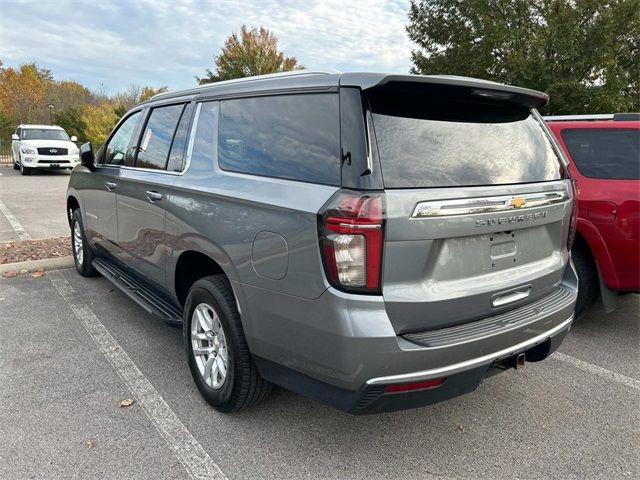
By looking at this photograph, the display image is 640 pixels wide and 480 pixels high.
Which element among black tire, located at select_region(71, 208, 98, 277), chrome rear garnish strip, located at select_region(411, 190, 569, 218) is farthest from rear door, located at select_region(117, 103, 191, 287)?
chrome rear garnish strip, located at select_region(411, 190, 569, 218)

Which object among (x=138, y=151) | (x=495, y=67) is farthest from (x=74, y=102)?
(x=138, y=151)

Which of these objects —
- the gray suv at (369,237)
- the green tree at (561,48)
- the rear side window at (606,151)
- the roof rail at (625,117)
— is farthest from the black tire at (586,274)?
the green tree at (561,48)

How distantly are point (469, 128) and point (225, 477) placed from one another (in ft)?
6.93

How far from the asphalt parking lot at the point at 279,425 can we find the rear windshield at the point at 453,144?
1.43m

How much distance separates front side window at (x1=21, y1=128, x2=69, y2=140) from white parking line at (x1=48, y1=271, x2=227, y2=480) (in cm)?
1789

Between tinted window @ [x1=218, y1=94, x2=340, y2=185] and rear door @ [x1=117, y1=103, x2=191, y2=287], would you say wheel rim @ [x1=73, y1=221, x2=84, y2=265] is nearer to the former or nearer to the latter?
rear door @ [x1=117, y1=103, x2=191, y2=287]

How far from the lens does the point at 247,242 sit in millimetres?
2541

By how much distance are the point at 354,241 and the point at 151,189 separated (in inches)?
79.4

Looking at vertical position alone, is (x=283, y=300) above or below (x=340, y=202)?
below

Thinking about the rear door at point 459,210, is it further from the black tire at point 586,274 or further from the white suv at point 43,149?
the white suv at point 43,149

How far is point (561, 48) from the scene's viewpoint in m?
12.9

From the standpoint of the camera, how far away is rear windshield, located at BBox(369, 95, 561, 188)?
2.23 meters

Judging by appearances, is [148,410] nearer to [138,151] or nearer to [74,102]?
[138,151]

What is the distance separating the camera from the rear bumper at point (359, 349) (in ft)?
6.91
